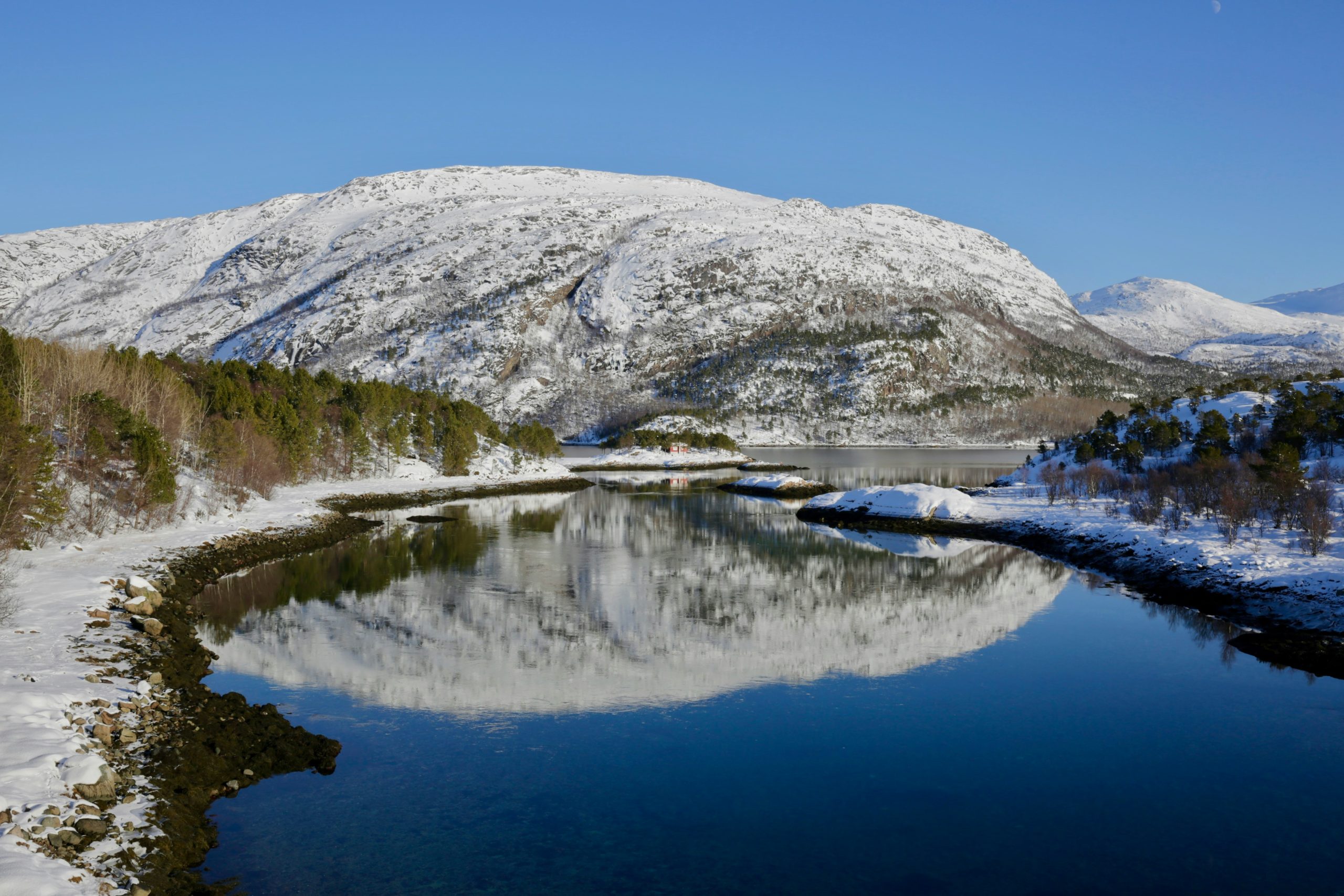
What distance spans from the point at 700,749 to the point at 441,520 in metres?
45.9

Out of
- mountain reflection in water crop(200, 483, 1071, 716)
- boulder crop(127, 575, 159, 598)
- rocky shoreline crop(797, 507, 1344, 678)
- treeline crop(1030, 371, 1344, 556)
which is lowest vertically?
mountain reflection in water crop(200, 483, 1071, 716)

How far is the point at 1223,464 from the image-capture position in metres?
50.8

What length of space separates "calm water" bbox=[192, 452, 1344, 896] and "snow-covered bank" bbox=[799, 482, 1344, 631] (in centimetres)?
297

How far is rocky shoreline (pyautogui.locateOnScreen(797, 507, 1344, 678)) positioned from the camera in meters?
24.8

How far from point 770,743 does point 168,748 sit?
11496mm

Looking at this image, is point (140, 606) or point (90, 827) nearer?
point (90, 827)

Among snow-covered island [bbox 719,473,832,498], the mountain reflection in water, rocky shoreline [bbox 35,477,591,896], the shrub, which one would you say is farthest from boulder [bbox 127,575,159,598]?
the shrub

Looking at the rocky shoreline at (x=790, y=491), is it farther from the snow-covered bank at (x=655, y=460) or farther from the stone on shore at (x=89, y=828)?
the stone on shore at (x=89, y=828)

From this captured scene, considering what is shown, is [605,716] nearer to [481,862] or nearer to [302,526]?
[481,862]

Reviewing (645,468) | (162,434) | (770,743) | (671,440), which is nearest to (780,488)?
(162,434)

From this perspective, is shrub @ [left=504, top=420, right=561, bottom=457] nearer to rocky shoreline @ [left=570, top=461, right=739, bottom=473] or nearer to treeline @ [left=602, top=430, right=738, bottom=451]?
rocky shoreline @ [left=570, top=461, right=739, bottom=473]

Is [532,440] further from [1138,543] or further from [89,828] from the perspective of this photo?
[89,828]

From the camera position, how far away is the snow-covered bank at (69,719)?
10.8 m

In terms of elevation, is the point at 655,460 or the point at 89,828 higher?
the point at 655,460
